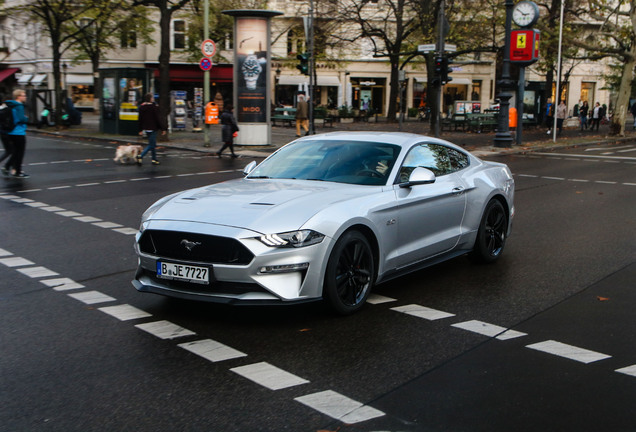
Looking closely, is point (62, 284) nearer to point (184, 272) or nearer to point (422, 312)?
point (184, 272)

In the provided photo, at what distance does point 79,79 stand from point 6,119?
42.8 m

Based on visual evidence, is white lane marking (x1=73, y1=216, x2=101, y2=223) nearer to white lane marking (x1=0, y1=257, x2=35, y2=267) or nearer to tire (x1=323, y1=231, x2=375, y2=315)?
white lane marking (x1=0, y1=257, x2=35, y2=267)

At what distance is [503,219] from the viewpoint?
26.8 feet

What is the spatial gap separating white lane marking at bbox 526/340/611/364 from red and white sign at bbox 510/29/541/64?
895 inches

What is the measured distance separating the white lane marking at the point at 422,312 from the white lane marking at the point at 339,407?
1.84m

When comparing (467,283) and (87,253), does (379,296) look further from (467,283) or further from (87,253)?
(87,253)

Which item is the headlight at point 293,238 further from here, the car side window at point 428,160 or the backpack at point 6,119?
the backpack at point 6,119

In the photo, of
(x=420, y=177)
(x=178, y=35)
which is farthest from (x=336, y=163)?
(x=178, y=35)

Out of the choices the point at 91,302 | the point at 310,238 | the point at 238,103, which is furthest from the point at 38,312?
the point at 238,103

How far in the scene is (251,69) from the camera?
25.1 meters

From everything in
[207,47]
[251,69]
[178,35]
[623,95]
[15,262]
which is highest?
[178,35]

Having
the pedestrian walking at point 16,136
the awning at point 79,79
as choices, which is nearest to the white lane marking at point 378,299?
the pedestrian walking at point 16,136

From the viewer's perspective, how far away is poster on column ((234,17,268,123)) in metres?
25.1

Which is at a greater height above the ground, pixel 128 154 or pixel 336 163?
pixel 336 163
